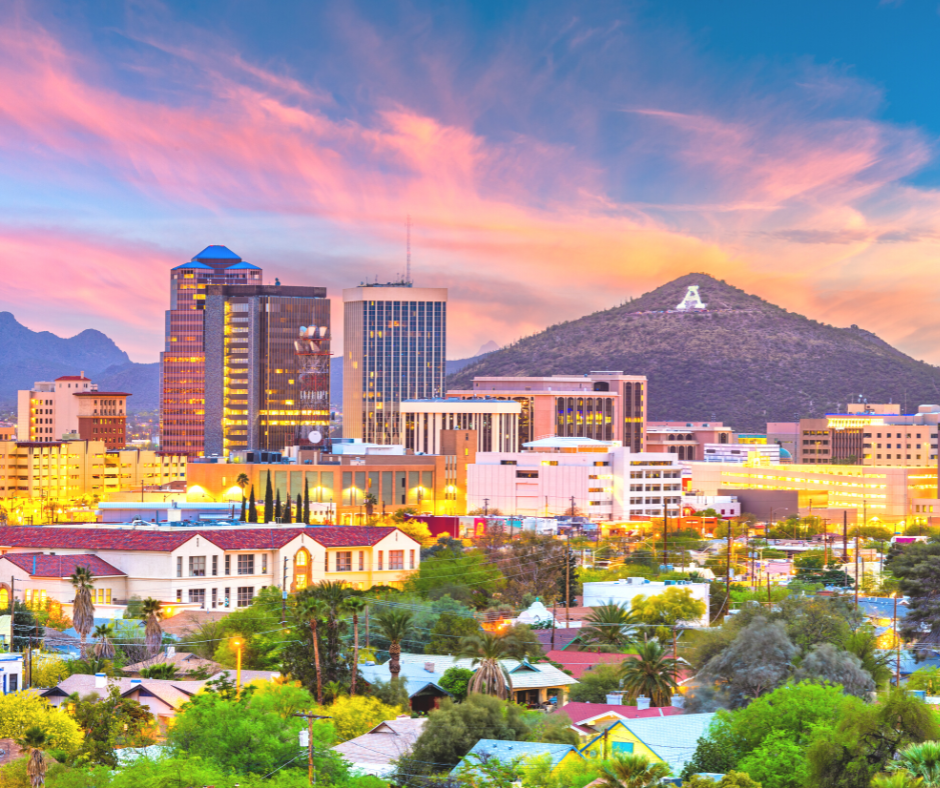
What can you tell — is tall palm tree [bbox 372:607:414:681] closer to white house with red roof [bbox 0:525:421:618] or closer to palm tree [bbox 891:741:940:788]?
white house with red roof [bbox 0:525:421:618]

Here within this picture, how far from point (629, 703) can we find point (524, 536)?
71155 millimetres

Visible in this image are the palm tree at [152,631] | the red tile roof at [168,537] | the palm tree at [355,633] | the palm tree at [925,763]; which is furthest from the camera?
the red tile roof at [168,537]

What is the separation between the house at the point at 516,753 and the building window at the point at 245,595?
50688 mm

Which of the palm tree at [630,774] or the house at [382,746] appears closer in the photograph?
the palm tree at [630,774]

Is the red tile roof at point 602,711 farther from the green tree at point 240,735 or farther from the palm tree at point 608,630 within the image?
the palm tree at point 608,630

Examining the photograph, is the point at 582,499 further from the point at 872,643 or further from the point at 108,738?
the point at 108,738

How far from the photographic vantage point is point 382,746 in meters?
55.3

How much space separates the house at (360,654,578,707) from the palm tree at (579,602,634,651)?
32.9ft

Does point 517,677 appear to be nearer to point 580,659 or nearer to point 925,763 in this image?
point 580,659

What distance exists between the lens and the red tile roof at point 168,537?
323 ft

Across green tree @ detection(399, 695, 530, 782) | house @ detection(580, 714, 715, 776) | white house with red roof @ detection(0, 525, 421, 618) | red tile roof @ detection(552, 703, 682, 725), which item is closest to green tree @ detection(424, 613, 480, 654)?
white house with red roof @ detection(0, 525, 421, 618)

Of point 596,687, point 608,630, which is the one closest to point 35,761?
point 596,687

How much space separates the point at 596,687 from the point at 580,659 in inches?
426

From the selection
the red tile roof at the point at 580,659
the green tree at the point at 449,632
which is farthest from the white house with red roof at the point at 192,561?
Answer: the red tile roof at the point at 580,659
